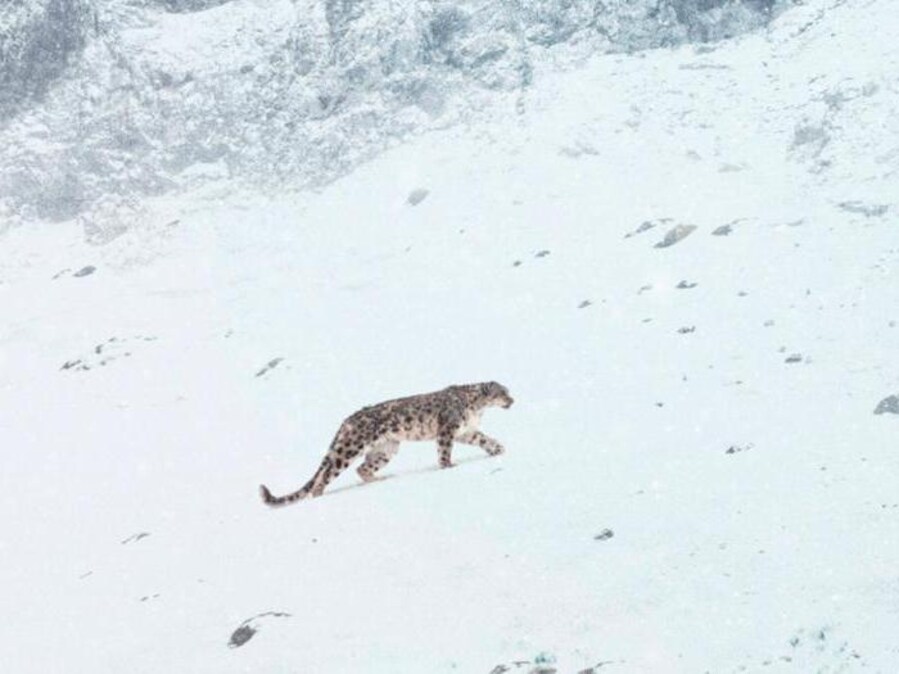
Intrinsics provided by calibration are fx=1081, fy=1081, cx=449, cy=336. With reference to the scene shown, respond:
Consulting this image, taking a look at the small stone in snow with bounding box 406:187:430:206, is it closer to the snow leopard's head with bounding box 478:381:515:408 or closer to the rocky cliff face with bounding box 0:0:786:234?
the rocky cliff face with bounding box 0:0:786:234

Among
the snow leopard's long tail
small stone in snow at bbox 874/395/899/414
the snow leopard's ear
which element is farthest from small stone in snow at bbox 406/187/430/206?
small stone in snow at bbox 874/395/899/414

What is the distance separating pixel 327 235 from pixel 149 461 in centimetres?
1774

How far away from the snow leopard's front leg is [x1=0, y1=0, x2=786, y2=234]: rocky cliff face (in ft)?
102

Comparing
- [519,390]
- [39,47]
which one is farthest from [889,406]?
[39,47]

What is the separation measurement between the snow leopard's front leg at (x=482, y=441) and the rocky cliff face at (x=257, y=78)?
31.1 metres

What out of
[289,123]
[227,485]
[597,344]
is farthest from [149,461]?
[289,123]

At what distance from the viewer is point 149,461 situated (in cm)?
2578

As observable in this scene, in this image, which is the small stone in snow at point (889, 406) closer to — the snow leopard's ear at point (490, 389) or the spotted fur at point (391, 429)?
the snow leopard's ear at point (490, 389)

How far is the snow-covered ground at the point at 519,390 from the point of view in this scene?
9.66 m

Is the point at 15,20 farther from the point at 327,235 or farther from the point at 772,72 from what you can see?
the point at 772,72

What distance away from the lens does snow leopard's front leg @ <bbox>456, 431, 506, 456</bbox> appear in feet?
52.9

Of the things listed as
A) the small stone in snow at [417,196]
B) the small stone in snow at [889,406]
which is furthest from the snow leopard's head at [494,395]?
the small stone in snow at [417,196]

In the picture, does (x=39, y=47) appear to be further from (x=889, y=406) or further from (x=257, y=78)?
(x=889, y=406)

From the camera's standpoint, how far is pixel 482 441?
16203 mm
